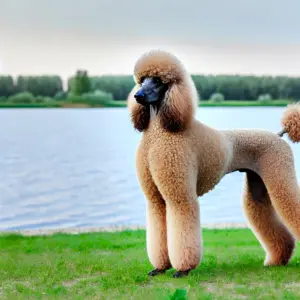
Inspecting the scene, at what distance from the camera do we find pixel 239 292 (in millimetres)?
5312

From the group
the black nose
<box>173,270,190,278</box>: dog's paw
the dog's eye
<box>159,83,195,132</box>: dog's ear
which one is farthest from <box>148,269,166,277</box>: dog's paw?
the dog's eye

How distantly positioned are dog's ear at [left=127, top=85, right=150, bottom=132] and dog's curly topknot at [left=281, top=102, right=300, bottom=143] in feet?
4.84

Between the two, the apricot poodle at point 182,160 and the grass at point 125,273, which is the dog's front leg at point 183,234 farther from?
the grass at point 125,273

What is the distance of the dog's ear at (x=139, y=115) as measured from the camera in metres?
5.75

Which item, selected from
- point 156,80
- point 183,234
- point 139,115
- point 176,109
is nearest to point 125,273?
point 183,234

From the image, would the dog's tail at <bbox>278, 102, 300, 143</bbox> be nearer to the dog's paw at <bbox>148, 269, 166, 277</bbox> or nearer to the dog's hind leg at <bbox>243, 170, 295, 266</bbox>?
the dog's hind leg at <bbox>243, 170, 295, 266</bbox>

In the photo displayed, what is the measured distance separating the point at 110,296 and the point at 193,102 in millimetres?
1775

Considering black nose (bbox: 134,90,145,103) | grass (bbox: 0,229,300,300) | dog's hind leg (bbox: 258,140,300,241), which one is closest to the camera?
grass (bbox: 0,229,300,300)

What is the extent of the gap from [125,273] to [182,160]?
1.30 m

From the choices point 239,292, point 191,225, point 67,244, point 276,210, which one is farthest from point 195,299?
point 67,244

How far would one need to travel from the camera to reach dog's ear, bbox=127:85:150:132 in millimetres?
5754

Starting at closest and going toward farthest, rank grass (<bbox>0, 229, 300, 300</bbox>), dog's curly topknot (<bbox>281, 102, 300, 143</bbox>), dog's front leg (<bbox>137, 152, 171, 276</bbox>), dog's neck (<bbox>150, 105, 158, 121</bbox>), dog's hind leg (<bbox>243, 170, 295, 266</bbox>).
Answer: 1. grass (<bbox>0, 229, 300, 300</bbox>)
2. dog's neck (<bbox>150, 105, 158, 121</bbox>)
3. dog's front leg (<bbox>137, 152, 171, 276</bbox>)
4. dog's curly topknot (<bbox>281, 102, 300, 143</bbox>)
5. dog's hind leg (<bbox>243, 170, 295, 266</bbox>)

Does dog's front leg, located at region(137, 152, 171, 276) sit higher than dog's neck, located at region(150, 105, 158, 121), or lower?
lower

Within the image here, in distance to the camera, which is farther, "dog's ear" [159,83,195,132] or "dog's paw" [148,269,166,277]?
"dog's paw" [148,269,166,277]
